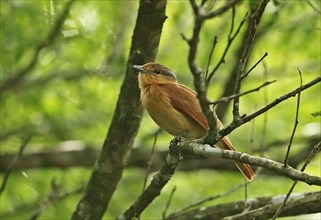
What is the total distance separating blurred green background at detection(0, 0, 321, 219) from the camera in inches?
321

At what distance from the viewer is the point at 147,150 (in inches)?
301

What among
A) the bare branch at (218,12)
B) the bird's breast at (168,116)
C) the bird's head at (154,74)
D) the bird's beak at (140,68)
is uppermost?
the bare branch at (218,12)

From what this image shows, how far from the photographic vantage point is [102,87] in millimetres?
9375

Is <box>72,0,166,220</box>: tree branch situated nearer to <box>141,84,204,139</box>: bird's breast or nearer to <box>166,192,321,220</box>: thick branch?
<box>141,84,204,139</box>: bird's breast

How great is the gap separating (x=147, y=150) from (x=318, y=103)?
1.96m

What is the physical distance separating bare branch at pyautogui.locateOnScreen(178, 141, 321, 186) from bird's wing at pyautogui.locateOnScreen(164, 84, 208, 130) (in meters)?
1.38

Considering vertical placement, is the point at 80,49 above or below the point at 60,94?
above

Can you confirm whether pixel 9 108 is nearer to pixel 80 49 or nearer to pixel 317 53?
pixel 80 49

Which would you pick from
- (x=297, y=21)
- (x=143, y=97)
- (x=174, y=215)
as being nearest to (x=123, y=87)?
(x=143, y=97)

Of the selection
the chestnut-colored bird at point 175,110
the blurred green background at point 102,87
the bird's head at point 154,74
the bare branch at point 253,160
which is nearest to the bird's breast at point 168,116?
the chestnut-colored bird at point 175,110

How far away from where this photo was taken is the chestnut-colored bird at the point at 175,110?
555cm

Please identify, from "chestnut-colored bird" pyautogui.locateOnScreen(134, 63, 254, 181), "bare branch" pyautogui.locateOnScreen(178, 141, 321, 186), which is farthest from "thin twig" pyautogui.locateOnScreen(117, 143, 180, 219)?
"chestnut-colored bird" pyautogui.locateOnScreen(134, 63, 254, 181)

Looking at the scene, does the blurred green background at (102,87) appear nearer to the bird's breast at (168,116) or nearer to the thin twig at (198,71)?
the bird's breast at (168,116)

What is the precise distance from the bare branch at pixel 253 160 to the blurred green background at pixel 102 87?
381 centimetres
